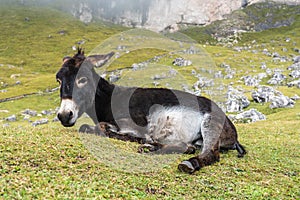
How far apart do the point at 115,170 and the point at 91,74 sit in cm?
500

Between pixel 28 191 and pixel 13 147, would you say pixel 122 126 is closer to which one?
pixel 13 147

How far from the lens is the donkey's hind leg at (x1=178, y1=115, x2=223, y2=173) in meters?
8.39

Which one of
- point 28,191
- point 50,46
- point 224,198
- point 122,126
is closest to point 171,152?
point 122,126

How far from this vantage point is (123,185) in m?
7.05

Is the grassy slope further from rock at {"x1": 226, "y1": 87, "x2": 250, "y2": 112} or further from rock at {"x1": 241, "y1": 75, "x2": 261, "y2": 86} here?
rock at {"x1": 241, "y1": 75, "x2": 261, "y2": 86}

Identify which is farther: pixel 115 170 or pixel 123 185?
pixel 115 170

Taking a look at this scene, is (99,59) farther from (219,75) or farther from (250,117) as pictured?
(219,75)

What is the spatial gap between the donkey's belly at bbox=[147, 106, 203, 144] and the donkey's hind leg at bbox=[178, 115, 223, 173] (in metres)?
0.41

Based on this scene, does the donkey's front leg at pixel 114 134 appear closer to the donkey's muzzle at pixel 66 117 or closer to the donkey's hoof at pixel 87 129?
the donkey's hoof at pixel 87 129

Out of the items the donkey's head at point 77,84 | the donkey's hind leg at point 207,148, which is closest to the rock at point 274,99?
the donkey's hind leg at point 207,148

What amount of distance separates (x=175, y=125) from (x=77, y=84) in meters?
3.75

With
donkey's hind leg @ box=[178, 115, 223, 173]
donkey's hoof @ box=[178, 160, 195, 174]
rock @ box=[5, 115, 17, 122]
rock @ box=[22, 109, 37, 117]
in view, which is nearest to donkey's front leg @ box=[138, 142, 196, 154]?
donkey's hind leg @ box=[178, 115, 223, 173]

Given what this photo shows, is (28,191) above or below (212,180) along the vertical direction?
above

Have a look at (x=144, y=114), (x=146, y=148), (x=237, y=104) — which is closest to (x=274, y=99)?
(x=237, y=104)
